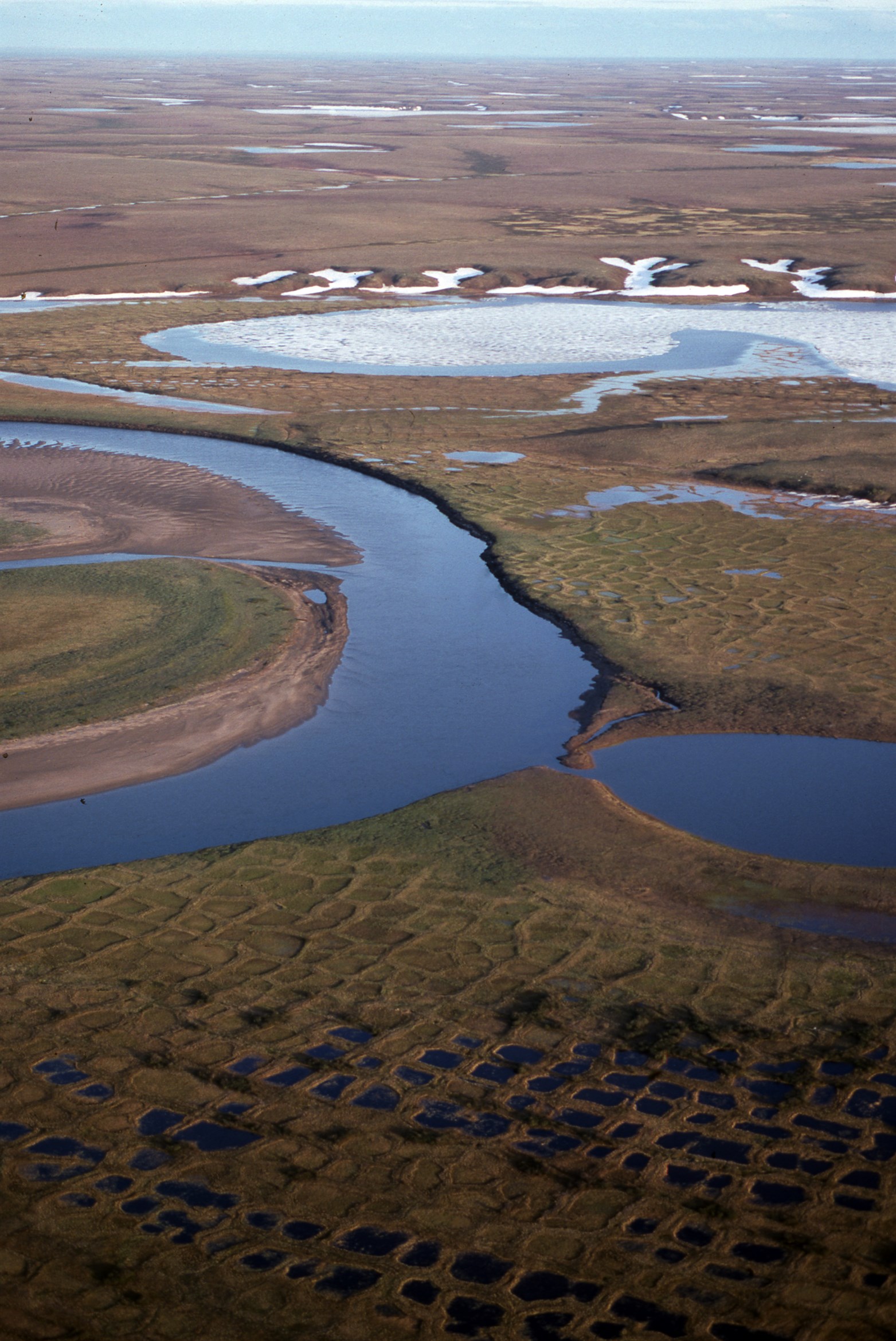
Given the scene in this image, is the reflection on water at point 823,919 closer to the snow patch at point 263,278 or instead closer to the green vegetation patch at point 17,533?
the green vegetation patch at point 17,533

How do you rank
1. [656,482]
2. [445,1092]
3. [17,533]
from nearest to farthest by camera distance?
[445,1092], [17,533], [656,482]

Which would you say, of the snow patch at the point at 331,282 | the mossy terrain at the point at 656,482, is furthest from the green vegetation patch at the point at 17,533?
the snow patch at the point at 331,282

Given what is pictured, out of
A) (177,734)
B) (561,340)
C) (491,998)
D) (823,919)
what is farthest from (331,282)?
(491,998)

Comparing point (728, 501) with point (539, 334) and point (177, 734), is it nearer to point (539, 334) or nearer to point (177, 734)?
point (177, 734)

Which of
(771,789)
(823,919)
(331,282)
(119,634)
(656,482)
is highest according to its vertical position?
(331,282)

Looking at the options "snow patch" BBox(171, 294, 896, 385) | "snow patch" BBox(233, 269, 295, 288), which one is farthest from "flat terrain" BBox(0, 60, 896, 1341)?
"snow patch" BBox(233, 269, 295, 288)

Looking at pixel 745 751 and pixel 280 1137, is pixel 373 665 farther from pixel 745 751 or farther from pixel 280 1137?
pixel 280 1137

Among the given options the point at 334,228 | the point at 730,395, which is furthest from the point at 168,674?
the point at 334,228
